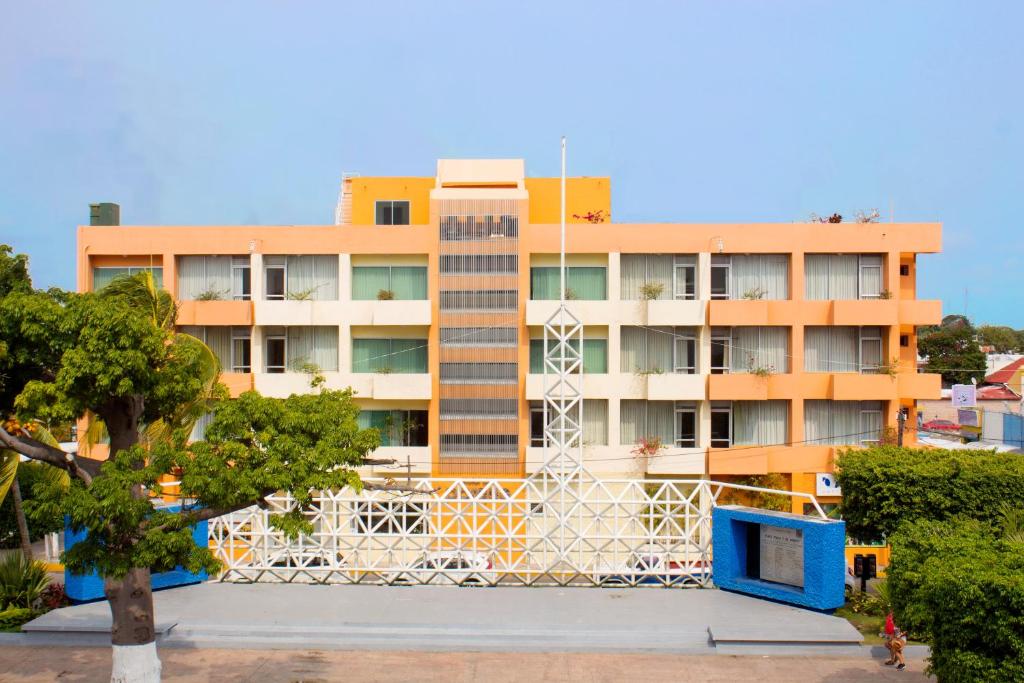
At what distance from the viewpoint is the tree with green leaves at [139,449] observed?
10047 millimetres

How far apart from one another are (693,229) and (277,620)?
53.4ft

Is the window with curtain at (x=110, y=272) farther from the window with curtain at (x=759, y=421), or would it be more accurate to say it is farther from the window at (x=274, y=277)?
the window with curtain at (x=759, y=421)

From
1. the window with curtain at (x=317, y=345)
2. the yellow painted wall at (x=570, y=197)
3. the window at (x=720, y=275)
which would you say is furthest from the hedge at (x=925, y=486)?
the window with curtain at (x=317, y=345)

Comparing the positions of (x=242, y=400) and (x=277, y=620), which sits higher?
(x=242, y=400)

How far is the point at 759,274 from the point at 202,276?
1697 centimetres

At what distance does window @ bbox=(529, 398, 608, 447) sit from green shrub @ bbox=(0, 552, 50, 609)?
13.3 meters

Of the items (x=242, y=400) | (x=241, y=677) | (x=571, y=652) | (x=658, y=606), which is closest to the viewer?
(x=242, y=400)

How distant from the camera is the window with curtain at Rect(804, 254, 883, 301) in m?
26.0

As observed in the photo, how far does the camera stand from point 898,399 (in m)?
25.7

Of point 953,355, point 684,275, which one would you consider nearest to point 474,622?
point 684,275

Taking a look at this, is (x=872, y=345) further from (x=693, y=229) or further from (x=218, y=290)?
(x=218, y=290)

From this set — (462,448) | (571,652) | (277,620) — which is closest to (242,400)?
(277,620)

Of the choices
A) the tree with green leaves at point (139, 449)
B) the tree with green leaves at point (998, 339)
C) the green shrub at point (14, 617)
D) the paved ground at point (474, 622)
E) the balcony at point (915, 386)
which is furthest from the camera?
the tree with green leaves at point (998, 339)

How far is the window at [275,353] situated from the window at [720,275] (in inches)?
520
